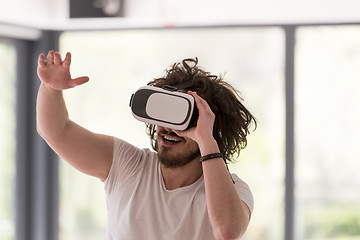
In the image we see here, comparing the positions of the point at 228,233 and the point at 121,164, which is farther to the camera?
the point at 121,164

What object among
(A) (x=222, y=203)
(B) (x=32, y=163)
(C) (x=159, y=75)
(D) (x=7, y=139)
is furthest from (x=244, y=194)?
(B) (x=32, y=163)

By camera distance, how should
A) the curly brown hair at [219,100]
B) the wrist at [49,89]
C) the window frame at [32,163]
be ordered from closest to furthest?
the wrist at [49,89] → the curly brown hair at [219,100] → the window frame at [32,163]

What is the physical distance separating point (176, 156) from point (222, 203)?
0.20m

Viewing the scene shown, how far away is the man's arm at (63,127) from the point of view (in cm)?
140

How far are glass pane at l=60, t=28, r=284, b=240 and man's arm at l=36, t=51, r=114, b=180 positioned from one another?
1607 mm

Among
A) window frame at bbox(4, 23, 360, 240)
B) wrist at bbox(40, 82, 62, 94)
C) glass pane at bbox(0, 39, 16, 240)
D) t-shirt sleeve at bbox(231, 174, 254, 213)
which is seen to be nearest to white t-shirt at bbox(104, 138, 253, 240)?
t-shirt sleeve at bbox(231, 174, 254, 213)

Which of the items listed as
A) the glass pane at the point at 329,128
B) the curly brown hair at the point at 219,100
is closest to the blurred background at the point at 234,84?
the glass pane at the point at 329,128

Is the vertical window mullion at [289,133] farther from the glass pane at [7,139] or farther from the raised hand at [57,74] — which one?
the raised hand at [57,74]

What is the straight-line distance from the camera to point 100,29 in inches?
126

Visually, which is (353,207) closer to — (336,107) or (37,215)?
(336,107)

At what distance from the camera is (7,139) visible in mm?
3164

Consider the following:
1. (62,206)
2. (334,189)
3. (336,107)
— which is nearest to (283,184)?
(334,189)

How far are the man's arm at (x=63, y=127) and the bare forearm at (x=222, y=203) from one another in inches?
12.3

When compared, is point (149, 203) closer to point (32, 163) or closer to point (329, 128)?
point (329, 128)
